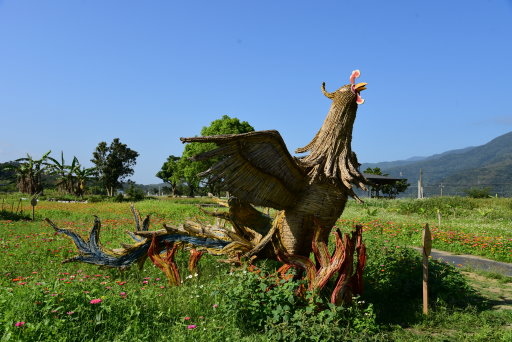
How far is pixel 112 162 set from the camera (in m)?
39.2

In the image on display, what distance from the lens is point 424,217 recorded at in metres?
18.6

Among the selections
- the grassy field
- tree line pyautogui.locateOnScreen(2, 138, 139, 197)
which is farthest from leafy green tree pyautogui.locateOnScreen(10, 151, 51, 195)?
the grassy field

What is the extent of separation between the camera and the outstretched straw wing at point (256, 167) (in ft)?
12.1

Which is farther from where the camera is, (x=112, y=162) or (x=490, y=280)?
(x=112, y=162)

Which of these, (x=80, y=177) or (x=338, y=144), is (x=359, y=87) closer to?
(x=338, y=144)

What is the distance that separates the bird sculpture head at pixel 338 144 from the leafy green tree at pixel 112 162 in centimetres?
3758

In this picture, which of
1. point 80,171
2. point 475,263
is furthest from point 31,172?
point 475,263

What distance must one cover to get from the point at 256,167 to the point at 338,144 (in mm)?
1025

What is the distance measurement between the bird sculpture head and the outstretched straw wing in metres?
0.23

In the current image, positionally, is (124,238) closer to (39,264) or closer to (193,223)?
(39,264)

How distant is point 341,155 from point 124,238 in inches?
299

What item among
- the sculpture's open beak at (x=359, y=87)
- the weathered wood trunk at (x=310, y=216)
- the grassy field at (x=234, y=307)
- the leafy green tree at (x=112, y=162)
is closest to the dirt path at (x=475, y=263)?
the grassy field at (x=234, y=307)

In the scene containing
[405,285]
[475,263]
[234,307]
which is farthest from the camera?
[475,263]

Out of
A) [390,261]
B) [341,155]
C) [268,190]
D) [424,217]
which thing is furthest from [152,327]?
[424,217]
